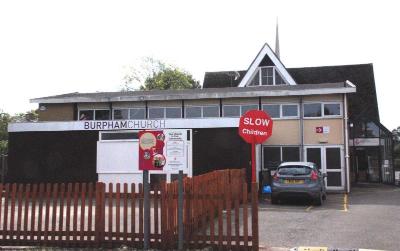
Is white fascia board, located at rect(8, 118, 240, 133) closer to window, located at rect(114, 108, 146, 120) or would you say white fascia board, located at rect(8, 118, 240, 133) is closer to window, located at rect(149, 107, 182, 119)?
window, located at rect(149, 107, 182, 119)

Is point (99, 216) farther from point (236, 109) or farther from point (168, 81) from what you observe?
point (168, 81)

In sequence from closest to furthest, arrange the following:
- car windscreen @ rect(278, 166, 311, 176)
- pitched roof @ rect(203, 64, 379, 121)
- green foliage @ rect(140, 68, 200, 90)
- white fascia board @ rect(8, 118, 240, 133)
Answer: car windscreen @ rect(278, 166, 311, 176) < white fascia board @ rect(8, 118, 240, 133) < pitched roof @ rect(203, 64, 379, 121) < green foliage @ rect(140, 68, 200, 90)

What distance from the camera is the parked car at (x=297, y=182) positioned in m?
16.8

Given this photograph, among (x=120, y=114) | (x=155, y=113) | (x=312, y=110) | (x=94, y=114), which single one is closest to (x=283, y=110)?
(x=312, y=110)

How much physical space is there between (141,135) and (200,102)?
17069mm

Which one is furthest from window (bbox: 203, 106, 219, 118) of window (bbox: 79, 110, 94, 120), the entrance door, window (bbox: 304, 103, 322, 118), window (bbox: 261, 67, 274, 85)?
window (bbox: 261, 67, 274, 85)

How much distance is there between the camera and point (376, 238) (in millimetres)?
10219

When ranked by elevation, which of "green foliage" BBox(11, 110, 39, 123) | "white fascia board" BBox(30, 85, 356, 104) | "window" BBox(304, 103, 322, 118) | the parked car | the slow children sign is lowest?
the parked car

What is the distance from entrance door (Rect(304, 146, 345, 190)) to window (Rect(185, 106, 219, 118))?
215 inches

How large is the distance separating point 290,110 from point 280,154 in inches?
93.1

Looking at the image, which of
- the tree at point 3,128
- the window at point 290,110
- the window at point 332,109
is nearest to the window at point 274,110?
the window at point 290,110

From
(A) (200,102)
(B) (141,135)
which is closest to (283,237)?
(B) (141,135)

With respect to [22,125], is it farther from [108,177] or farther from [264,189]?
[264,189]

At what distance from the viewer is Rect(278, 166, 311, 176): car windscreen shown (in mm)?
17109
